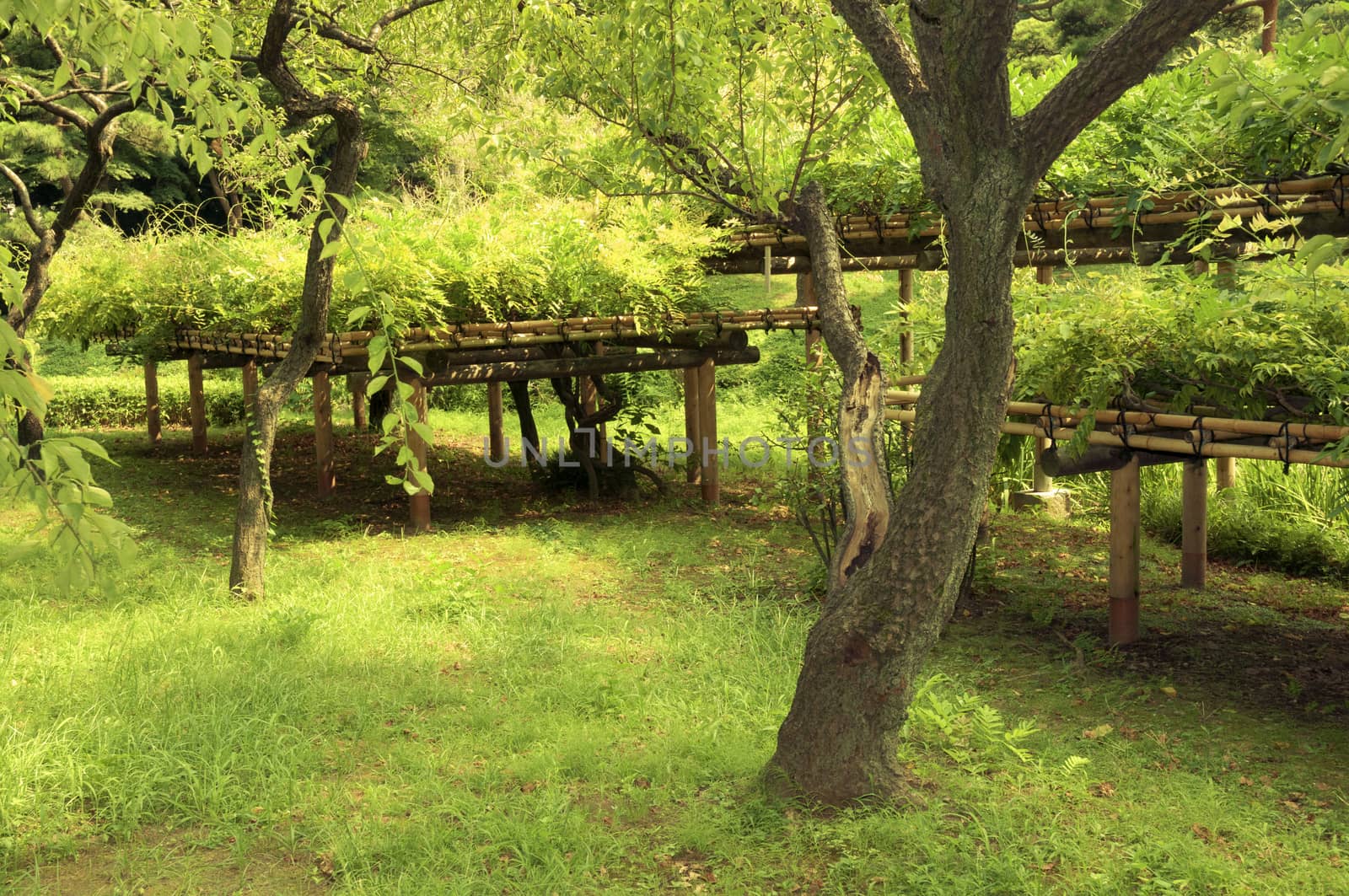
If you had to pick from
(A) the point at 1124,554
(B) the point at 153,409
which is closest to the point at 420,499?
(A) the point at 1124,554

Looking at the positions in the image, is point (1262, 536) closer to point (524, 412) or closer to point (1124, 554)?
point (1124, 554)

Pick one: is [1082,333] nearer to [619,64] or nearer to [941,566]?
[941,566]

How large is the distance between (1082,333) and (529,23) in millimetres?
3370

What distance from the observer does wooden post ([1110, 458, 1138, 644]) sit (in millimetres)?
6160

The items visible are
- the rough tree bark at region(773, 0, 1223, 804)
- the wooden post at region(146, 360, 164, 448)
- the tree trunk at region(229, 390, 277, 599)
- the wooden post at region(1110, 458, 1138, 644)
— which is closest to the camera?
the rough tree bark at region(773, 0, 1223, 804)

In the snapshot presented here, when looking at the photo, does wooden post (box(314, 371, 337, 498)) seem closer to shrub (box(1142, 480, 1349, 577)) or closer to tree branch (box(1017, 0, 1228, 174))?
shrub (box(1142, 480, 1349, 577))

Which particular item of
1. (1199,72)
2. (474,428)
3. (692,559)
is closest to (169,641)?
(692,559)

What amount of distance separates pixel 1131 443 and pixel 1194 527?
256 centimetres

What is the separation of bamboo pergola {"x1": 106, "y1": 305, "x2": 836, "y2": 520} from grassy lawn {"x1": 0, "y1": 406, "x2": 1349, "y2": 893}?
6.01ft

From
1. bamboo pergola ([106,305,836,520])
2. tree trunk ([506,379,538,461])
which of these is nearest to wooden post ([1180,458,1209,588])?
bamboo pergola ([106,305,836,520])

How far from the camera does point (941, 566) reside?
13.1 feet

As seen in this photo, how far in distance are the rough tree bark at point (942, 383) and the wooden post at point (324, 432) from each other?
7.15 m

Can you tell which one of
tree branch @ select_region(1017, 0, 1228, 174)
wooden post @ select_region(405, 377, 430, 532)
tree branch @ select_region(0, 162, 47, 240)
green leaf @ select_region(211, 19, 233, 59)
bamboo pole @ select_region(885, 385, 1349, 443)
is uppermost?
tree branch @ select_region(0, 162, 47, 240)

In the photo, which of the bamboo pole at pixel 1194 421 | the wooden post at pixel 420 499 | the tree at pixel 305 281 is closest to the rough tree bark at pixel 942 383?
the bamboo pole at pixel 1194 421
